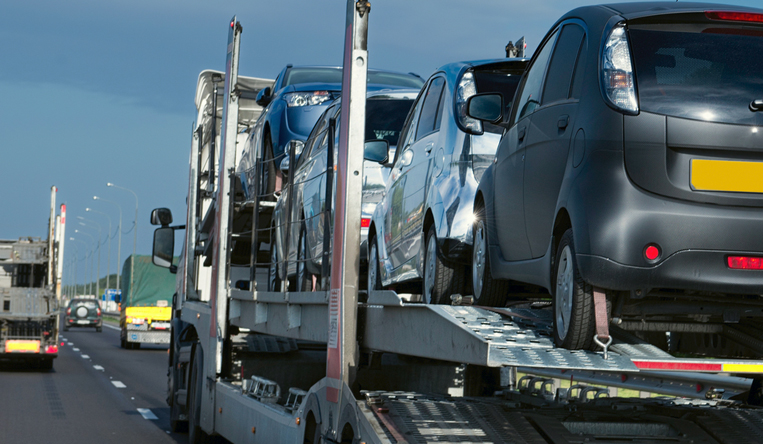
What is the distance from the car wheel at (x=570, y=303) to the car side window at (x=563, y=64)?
680mm

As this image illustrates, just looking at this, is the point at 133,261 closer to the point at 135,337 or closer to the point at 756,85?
the point at 135,337

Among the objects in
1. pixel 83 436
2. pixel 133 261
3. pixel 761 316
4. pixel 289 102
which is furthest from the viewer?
pixel 133 261

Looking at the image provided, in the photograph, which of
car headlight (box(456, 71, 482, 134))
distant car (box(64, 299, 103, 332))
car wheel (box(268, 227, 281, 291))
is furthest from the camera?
distant car (box(64, 299, 103, 332))

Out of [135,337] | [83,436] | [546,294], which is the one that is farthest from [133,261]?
[546,294]

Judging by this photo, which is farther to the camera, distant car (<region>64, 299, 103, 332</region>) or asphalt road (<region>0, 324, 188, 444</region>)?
distant car (<region>64, 299, 103, 332</region>)

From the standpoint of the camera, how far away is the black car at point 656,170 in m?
3.64

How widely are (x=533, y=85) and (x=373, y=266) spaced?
2.81 m

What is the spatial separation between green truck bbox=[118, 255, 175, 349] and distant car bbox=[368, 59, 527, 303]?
25.0 meters

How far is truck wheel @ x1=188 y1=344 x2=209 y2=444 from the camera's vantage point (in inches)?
390

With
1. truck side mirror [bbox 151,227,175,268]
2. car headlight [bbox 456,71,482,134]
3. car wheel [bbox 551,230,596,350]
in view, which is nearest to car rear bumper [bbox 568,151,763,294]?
car wheel [bbox 551,230,596,350]

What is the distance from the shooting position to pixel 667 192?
3.69 m

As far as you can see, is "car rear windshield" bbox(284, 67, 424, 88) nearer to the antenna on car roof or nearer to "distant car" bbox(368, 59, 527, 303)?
the antenna on car roof

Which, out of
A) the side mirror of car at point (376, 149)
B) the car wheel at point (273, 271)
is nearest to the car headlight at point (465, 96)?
the side mirror of car at point (376, 149)

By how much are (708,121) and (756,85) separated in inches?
11.4
